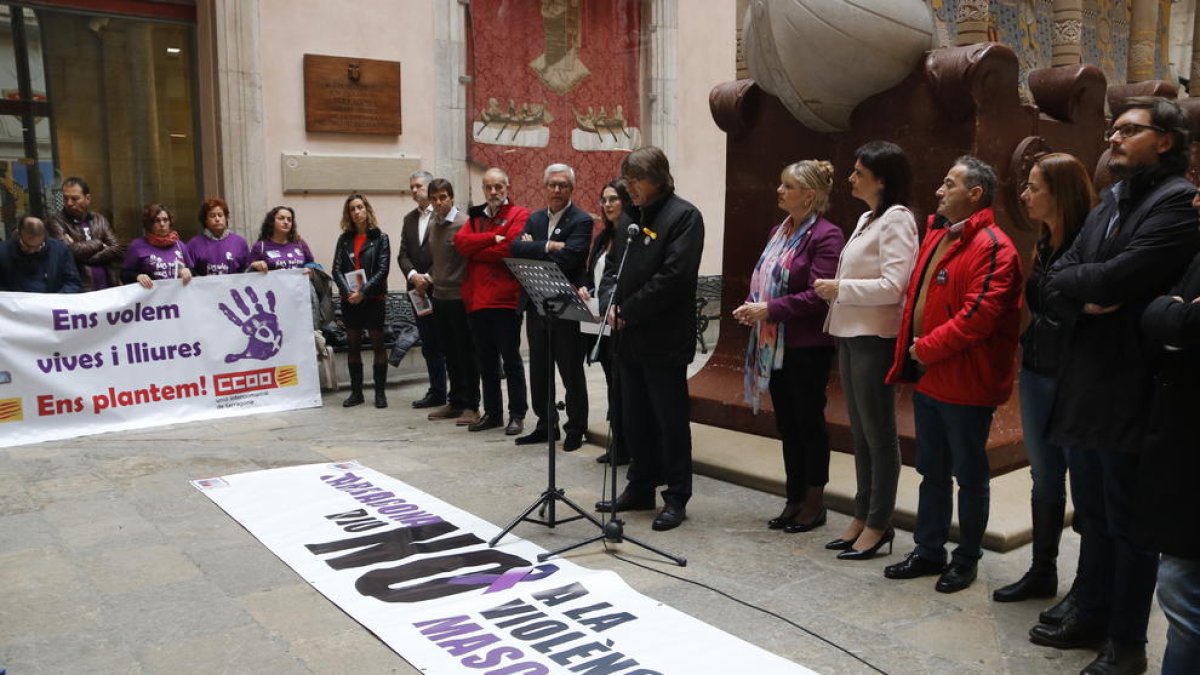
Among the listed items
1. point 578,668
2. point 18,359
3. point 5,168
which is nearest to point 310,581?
point 578,668

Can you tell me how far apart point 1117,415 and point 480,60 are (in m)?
8.44

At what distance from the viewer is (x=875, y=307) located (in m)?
4.51

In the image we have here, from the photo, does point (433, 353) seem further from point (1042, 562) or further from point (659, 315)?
point (1042, 562)

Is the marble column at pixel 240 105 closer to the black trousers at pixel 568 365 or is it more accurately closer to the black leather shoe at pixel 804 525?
the black trousers at pixel 568 365

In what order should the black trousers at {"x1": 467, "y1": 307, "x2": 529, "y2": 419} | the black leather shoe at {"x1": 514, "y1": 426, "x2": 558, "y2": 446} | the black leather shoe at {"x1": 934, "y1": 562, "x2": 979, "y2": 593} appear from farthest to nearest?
the black trousers at {"x1": 467, "y1": 307, "x2": 529, "y2": 419}, the black leather shoe at {"x1": 514, "y1": 426, "x2": 558, "y2": 446}, the black leather shoe at {"x1": 934, "y1": 562, "x2": 979, "y2": 593}

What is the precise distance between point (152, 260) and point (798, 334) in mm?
5125

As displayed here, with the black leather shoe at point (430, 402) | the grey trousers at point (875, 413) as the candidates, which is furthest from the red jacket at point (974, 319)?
the black leather shoe at point (430, 402)

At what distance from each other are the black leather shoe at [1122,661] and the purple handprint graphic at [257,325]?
6.40m

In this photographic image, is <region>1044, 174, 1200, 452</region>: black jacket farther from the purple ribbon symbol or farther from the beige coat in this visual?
the purple ribbon symbol

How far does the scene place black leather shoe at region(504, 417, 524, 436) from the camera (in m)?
7.24

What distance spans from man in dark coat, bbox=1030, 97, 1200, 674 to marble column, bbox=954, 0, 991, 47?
332cm

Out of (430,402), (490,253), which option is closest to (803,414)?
(490,253)

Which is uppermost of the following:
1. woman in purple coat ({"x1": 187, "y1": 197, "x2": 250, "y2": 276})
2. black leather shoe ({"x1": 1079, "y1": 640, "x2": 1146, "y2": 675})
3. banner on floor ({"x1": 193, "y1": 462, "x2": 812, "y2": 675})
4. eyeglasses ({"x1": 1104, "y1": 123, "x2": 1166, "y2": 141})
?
eyeglasses ({"x1": 1104, "y1": 123, "x2": 1166, "y2": 141})

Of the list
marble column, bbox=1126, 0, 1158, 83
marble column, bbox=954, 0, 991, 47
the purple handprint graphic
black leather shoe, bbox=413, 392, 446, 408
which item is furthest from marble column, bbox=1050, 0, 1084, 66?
the purple handprint graphic
